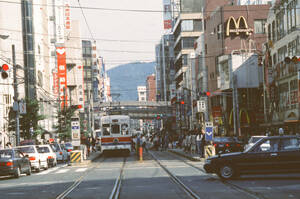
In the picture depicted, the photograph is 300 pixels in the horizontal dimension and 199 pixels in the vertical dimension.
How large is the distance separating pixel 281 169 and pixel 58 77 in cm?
7620

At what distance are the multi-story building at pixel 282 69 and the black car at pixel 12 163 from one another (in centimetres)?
2198

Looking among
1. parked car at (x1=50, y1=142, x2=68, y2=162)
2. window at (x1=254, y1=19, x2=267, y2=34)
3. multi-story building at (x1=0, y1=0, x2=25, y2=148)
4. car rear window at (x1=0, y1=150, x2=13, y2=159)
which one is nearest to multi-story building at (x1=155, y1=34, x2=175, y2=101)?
window at (x1=254, y1=19, x2=267, y2=34)

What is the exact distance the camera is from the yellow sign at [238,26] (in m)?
67.3

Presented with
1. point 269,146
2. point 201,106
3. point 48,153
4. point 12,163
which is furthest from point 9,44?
point 269,146

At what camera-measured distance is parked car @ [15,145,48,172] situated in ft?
96.4

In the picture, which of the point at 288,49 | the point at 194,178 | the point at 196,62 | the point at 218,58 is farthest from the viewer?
the point at 196,62

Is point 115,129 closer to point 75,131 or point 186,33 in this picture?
point 75,131

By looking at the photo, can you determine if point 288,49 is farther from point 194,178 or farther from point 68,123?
point 68,123

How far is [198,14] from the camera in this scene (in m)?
101

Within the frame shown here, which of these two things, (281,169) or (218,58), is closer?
(281,169)

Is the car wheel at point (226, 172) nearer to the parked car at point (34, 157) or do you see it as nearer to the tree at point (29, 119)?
the parked car at point (34, 157)

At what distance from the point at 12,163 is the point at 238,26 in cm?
4796

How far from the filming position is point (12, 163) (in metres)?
24.0

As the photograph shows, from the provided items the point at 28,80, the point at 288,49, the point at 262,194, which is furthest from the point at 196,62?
the point at 262,194
